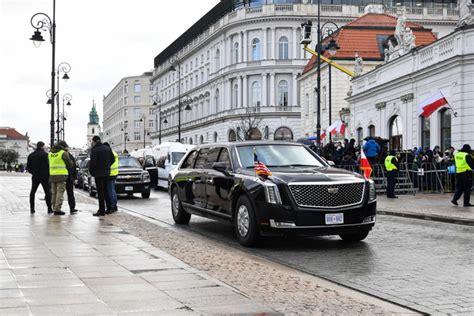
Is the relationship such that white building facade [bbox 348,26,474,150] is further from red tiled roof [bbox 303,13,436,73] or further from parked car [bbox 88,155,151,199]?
parked car [bbox 88,155,151,199]

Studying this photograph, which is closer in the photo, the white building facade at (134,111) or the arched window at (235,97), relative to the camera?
the arched window at (235,97)

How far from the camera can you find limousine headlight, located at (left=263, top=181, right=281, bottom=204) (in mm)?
9883

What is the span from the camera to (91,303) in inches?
227

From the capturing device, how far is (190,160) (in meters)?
13.8

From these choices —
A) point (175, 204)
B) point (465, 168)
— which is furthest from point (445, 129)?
point (175, 204)

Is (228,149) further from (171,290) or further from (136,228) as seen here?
(171,290)

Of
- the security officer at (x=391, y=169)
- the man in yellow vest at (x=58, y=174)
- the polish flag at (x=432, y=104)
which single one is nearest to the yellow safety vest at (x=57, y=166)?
the man in yellow vest at (x=58, y=174)

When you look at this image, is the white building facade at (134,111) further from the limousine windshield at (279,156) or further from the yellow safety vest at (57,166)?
the limousine windshield at (279,156)

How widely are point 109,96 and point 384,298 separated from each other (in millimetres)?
187013

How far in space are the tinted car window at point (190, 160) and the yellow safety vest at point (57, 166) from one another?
342 centimetres

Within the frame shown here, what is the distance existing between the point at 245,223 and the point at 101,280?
3970 millimetres

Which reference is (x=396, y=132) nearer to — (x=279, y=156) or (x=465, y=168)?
(x=465, y=168)

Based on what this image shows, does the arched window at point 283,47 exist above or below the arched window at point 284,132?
above

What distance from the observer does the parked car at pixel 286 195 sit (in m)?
9.88
